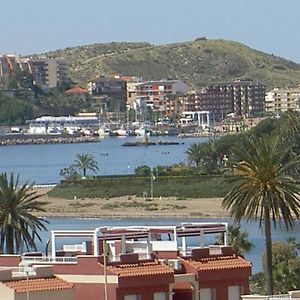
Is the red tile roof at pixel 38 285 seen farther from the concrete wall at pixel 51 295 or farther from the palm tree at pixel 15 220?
the palm tree at pixel 15 220

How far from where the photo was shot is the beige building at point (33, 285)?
2108 cm

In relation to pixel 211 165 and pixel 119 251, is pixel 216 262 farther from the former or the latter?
pixel 211 165

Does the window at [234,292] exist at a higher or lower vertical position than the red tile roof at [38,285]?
lower

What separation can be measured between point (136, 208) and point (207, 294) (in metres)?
80.0

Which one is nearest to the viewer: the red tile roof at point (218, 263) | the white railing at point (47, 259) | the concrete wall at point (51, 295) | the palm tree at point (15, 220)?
the concrete wall at point (51, 295)

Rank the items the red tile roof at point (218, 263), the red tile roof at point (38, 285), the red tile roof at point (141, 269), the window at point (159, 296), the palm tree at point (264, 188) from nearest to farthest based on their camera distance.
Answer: the red tile roof at point (38, 285) → the red tile roof at point (141, 269) → the window at point (159, 296) → the red tile roof at point (218, 263) → the palm tree at point (264, 188)

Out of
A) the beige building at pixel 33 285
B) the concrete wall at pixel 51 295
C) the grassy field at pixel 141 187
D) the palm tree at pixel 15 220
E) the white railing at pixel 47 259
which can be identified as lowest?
the concrete wall at pixel 51 295

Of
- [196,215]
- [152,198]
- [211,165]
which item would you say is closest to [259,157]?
[196,215]

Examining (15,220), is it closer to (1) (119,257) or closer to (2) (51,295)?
(1) (119,257)

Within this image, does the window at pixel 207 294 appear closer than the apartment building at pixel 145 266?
No

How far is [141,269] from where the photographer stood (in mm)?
22375

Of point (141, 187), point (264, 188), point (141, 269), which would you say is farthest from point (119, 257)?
point (141, 187)

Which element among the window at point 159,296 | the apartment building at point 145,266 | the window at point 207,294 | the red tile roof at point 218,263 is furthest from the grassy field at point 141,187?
the window at point 159,296

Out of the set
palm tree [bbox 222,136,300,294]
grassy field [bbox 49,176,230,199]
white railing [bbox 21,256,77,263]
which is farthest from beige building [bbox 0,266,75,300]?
grassy field [bbox 49,176,230,199]
